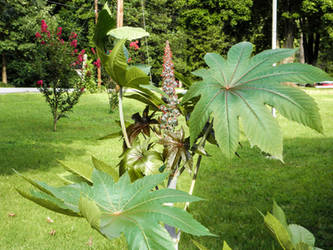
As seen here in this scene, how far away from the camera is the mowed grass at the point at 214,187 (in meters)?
3.61

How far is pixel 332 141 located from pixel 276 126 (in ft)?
28.9

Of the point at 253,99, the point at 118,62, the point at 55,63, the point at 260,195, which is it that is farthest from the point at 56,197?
the point at 55,63

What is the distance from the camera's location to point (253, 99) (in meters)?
0.92

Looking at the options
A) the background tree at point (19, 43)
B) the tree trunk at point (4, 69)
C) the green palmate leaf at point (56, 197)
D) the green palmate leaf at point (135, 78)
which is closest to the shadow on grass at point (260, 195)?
the green palmate leaf at point (135, 78)

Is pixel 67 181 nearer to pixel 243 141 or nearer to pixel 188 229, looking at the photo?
pixel 188 229

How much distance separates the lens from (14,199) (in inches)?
186

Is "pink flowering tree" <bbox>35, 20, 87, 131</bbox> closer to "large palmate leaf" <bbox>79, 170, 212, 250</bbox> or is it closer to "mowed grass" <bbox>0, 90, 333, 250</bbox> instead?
"mowed grass" <bbox>0, 90, 333, 250</bbox>

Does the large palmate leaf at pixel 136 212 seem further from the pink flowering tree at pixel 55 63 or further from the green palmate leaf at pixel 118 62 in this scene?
the pink flowering tree at pixel 55 63

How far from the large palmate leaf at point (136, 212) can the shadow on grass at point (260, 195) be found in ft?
9.03

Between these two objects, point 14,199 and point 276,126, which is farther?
point 14,199

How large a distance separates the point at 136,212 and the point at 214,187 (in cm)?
478

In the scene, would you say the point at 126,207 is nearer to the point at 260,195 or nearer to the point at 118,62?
the point at 118,62

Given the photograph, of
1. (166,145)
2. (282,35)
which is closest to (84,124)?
(166,145)

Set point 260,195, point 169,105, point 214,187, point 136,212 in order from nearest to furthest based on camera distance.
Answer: point 136,212 < point 169,105 < point 260,195 < point 214,187
